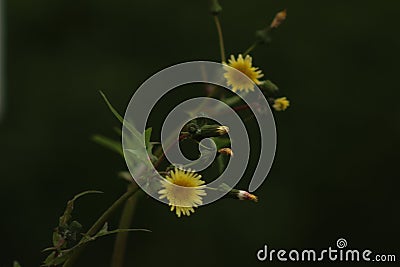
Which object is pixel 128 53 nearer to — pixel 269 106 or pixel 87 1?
pixel 87 1

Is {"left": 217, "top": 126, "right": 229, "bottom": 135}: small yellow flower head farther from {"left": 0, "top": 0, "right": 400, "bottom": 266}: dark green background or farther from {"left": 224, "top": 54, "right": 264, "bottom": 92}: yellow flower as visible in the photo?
{"left": 0, "top": 0, "right": 400, "bottom": 266}: dark green background

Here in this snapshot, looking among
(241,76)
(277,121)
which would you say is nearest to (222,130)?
(241,76)

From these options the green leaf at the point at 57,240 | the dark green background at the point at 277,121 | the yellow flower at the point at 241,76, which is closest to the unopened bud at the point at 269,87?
the yellow flower at the point at 241,76

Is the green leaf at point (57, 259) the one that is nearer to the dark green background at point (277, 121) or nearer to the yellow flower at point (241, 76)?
the yellow flower at point (241, 76)

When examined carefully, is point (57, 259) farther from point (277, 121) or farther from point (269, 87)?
point (277, 121)

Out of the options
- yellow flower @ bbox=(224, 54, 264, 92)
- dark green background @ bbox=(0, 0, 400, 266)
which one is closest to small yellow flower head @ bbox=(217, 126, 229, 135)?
yellow flower @ bbox=(224, 54, 264, 92)

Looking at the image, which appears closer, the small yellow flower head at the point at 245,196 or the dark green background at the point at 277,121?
the small yellow flower head at the point at 245,196

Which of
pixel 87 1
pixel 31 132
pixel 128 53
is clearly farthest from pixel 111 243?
pixel 87 1
